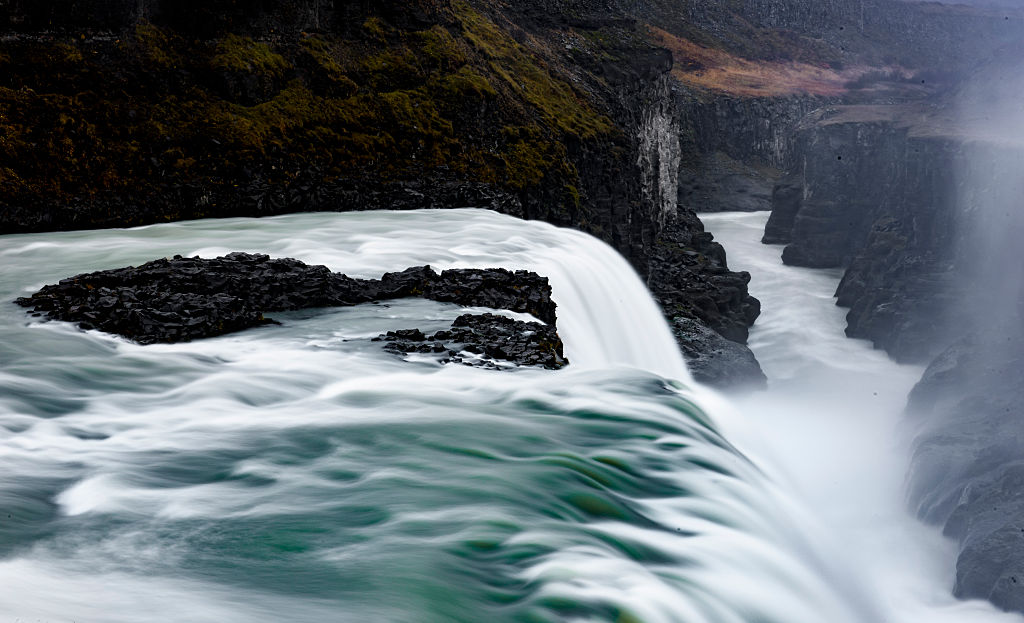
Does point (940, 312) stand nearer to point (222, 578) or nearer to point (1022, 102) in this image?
point (1022, 102)

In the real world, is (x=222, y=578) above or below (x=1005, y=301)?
above

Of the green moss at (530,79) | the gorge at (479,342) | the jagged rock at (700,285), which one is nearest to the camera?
the gorge at (479,342)

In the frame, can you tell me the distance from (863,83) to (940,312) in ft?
265

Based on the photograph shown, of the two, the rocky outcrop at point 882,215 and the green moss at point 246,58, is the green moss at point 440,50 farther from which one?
the rocky outcrop at point 882,215

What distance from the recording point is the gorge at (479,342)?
7.21m

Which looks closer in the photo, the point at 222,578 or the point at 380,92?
the point at 222,578

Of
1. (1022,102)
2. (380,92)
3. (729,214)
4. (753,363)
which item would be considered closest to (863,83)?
(729,214)

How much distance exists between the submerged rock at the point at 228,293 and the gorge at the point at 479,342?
0.17 m

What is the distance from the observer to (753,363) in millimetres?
34469

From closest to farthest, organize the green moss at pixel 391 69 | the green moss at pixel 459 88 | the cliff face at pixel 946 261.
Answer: the cliff face at pixel 946 261 → the green moss at pixel 391 69 → the green moss at pixel 459 88

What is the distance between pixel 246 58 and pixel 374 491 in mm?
21558

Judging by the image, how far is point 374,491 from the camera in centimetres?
820

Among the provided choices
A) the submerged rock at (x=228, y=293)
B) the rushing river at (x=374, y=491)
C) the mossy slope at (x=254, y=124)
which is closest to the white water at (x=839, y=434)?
the rushing river at (x=374, y=491)

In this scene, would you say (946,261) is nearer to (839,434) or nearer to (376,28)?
(839,434)
